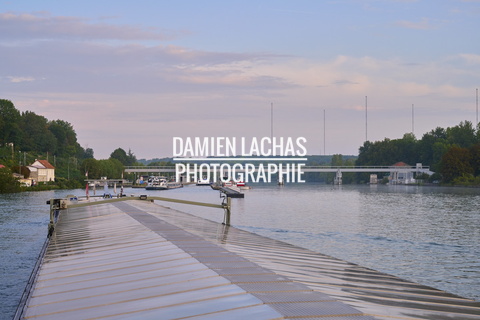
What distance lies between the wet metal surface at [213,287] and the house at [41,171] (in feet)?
538

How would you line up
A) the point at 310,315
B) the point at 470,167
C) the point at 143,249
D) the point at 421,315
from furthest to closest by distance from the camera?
1. the point at 470,167
2. the point at 143,249
3. the point at 421,315
4. the point at 310,315

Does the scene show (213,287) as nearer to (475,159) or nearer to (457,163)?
(457,163)

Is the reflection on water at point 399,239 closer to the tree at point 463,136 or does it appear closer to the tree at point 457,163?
the tree at point 457,163

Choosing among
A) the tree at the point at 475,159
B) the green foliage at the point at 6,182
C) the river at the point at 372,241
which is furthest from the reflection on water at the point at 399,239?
the tree at the point at 475,159

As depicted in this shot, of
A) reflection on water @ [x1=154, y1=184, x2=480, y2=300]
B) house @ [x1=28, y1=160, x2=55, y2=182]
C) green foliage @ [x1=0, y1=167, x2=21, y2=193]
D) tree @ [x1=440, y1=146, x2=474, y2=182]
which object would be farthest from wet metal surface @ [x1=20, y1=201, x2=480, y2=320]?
house @ [x1=28, y1=160, x2=55, y2=182]

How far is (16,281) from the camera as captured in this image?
24.2 m

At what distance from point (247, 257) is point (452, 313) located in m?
5.86

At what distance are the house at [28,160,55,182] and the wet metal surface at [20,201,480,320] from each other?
164m

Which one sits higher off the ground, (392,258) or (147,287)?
(147,287)

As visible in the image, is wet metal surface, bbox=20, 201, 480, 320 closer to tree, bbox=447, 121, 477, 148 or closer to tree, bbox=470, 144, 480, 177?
tree, bbox=470, 144, 480, 177

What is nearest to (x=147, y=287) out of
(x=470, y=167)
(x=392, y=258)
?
(x=392, y=258)

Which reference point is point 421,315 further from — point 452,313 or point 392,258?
point 392,258

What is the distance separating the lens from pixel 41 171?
183750 millimetres

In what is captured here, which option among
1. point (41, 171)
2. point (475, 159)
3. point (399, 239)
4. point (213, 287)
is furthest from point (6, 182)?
point (213, 287)
